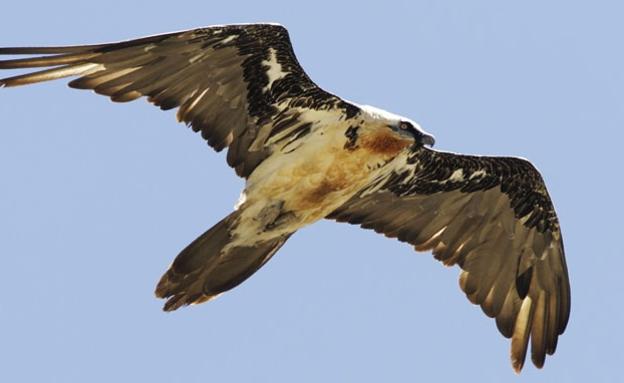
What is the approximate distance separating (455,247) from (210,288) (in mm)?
3271

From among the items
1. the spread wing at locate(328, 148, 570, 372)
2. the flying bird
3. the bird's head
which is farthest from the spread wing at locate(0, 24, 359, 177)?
the spread wing at locate(328, 148, 570, 372)

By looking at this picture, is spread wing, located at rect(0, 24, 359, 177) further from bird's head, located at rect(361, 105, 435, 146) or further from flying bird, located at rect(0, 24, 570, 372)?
bird's head, located at rect(361, 105, 435, 146)

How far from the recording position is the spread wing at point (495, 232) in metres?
14.7

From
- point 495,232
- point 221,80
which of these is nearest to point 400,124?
point 221,80

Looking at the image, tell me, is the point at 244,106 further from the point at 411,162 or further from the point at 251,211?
the point at 411,162

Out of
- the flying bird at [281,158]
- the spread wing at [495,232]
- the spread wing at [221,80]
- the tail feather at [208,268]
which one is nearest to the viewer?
the spread wing at [221,80]

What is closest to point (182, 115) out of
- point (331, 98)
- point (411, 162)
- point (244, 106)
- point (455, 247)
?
point (244, 106)

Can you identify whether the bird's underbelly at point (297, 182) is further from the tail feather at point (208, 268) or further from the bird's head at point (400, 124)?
the bird's head at point (400, 124)

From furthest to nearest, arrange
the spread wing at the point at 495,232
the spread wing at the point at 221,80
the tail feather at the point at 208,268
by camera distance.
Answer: the spread wing at the point at 495,232 → the tail feather at the point at 208,268 → the spread wing at the point at 221,80

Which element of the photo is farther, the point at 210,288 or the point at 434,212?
the point at 434,212

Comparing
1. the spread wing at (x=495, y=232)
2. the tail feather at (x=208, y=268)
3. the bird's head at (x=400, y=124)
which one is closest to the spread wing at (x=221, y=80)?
the bird's head at (x=400, y=124)

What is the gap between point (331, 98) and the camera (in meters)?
13.0

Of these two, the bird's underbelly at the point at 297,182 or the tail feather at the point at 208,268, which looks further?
the bird's underbelly at the point at 297,182

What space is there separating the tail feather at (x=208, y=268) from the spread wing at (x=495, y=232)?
1.56m
